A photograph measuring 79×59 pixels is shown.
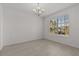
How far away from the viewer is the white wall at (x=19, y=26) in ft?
16.5

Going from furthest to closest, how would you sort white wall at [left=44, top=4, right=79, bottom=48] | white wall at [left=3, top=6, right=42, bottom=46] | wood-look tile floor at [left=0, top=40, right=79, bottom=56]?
white wall at [left=3, top=6, right=42, bottom=46] → white wall at [left=44, top=4, right=79, bottom=48] → wood-look tile floor at [left=0, top=40, right=79, bottom=56]

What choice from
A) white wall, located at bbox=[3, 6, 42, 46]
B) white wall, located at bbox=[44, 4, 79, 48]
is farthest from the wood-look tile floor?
white wall, located at bbox=[3, 6, 42, 46]

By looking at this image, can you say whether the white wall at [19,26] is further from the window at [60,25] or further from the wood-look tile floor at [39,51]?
the window at [60,25]

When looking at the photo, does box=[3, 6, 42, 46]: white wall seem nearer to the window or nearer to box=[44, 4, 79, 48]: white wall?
the window

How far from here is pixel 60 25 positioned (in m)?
6.00

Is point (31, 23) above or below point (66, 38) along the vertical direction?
above

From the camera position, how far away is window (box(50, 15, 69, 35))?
5.43 metres

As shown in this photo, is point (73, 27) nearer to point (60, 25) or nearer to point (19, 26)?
point (60, 25)

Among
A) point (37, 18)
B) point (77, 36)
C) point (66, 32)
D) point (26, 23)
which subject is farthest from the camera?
point (37, 18)

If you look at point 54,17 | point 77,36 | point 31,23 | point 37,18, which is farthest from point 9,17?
point 77,36

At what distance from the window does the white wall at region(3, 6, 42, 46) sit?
4.80ft

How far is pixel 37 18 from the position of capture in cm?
731

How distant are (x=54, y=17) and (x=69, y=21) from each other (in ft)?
5.51

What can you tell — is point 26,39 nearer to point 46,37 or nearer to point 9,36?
point 9,36
